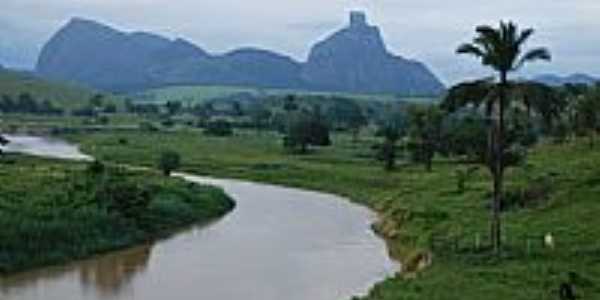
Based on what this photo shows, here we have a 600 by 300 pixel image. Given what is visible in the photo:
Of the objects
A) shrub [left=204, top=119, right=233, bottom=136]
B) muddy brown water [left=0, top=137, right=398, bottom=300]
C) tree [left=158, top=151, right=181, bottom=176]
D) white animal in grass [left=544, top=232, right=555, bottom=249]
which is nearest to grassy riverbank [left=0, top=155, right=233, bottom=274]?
muddy brown water [left=0, top=137, right=398, bottom=300]

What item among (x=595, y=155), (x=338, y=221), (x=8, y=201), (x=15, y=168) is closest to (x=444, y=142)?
(x=595, y=155)

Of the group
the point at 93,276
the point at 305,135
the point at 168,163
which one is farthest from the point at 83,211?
the point at 305,135

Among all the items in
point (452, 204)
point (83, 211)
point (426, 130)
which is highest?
point (426, 130)

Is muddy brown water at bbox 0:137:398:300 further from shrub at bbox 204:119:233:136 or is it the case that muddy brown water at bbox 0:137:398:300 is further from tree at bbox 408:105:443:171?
shrub at bbox 204:119:233:136

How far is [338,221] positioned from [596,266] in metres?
36.5

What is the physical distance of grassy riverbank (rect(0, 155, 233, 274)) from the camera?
193ft

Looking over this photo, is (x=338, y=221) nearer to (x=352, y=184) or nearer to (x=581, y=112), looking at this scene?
(x=352, y=184)

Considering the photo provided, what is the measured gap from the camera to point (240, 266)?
192ft

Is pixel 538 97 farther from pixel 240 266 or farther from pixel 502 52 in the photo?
pixel 240 266

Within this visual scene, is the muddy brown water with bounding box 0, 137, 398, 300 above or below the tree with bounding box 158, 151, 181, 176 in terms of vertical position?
below

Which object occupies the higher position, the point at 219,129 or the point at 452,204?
the point at 219,129

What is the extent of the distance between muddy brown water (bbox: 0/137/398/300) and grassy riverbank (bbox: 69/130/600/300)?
141 inches

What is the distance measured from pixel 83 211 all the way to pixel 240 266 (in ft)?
42.1

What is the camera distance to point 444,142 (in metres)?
123
